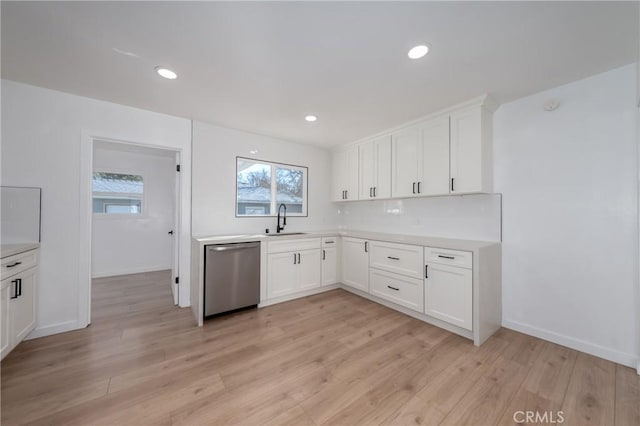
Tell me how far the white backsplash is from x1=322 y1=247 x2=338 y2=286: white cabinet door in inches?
34.3

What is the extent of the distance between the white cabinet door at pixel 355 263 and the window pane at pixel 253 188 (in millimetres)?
1454

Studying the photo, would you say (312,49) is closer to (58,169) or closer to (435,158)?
(435,158)

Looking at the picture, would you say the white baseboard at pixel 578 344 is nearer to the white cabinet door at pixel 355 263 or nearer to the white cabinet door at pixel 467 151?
the white cabinet door at pixel 467 151

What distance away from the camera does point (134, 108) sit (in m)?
2.88

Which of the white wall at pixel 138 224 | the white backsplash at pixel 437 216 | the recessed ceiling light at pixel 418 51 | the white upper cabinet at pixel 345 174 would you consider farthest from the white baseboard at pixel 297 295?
the recessed ceiling light at pixel 418 51

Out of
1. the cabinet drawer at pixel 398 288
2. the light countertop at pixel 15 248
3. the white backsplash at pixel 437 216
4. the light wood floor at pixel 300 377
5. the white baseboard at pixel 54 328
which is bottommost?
the light wood floor at pixel 300 377

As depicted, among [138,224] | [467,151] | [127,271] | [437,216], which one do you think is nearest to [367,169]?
[437,216]

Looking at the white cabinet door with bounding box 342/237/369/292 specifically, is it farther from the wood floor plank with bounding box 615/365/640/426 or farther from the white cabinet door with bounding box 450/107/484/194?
the wood floor plank with bounding box 615/365/640/426

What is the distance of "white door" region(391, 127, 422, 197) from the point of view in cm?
314

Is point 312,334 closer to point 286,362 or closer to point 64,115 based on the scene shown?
point 286,362

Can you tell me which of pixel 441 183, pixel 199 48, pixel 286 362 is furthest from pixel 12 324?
pixel 441 183

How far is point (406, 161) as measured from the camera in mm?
3277

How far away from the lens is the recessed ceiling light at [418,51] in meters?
1.75
